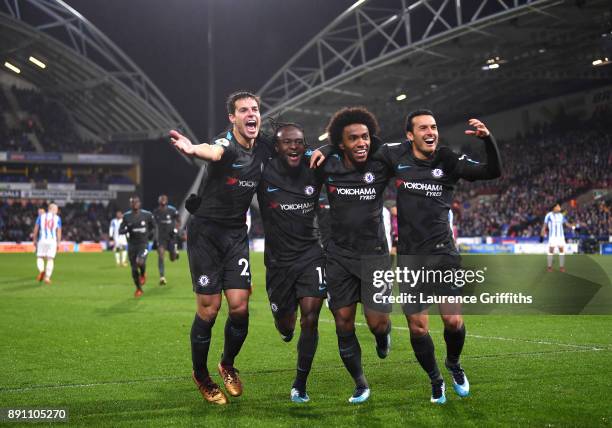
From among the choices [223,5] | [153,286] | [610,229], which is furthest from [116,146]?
[153,286]

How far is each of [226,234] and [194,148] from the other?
3.36 feet

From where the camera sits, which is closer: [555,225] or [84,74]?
[555,225]

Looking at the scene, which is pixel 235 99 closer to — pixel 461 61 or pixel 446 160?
pixel 446 160

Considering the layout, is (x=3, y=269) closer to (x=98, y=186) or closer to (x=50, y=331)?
(x=50, y=331)

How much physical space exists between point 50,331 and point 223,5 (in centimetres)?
3592

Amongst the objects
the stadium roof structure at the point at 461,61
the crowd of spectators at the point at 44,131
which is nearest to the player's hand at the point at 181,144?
the stadium roof structure at the point at 461,61

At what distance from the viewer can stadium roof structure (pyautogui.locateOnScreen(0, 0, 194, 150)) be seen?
151ft

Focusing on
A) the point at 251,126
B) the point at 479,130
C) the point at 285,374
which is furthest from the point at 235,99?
the point at 285,374

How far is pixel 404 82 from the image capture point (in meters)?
42.8

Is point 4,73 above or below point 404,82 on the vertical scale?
above

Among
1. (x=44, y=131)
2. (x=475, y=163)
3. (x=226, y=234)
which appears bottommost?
(x=226, y=234)

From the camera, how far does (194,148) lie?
5516mm

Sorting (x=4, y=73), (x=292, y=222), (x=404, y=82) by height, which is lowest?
(x=292, y=222)

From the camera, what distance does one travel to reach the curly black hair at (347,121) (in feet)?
20.5
